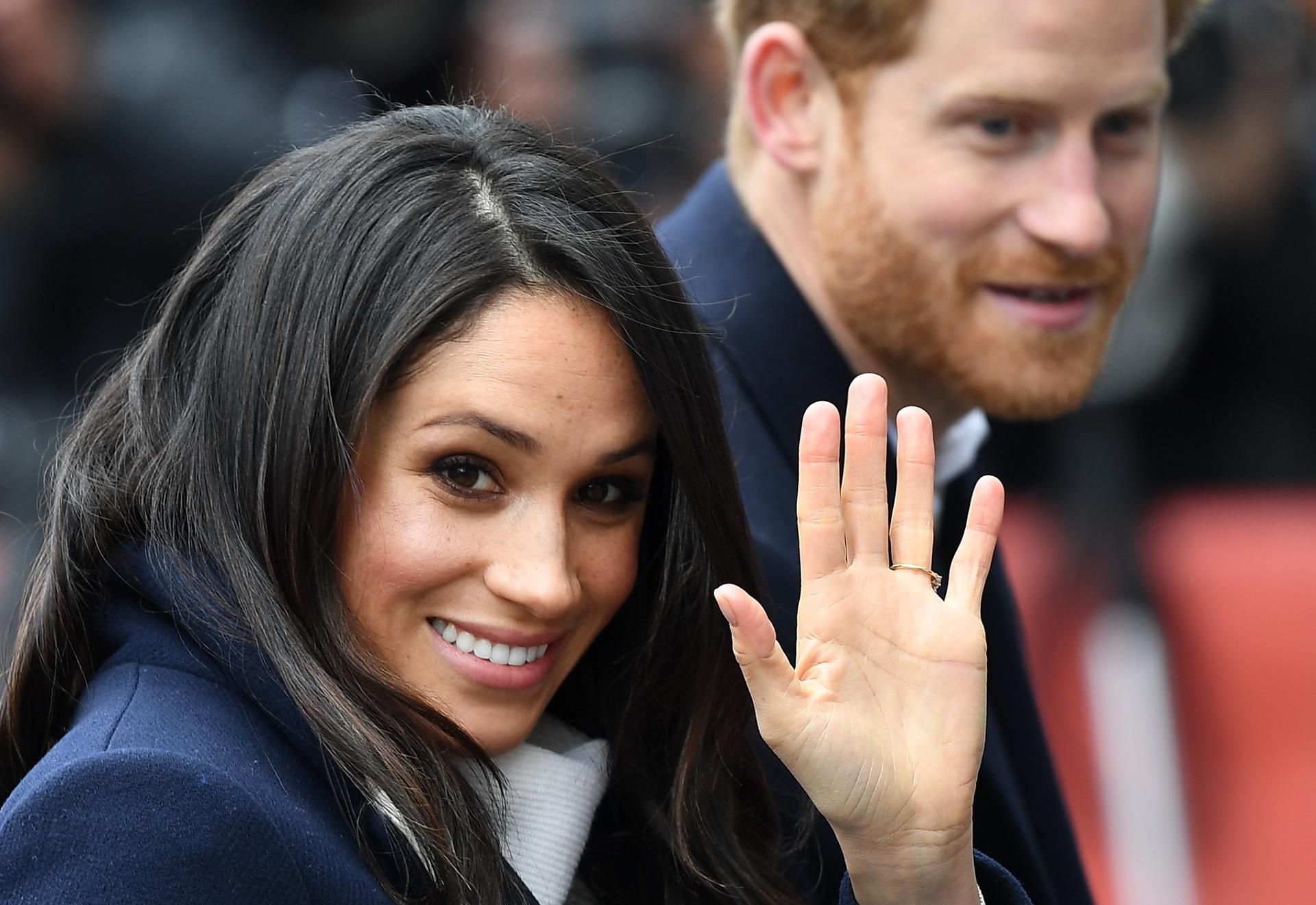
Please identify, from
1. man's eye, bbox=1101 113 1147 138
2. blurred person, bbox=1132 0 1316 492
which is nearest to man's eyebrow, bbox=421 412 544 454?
man's eye, bbox=1101 113 1147 138

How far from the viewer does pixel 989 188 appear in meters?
2.82

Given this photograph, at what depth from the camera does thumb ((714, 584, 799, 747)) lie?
6.43 feet

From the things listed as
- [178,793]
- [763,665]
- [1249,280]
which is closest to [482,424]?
[763,665]

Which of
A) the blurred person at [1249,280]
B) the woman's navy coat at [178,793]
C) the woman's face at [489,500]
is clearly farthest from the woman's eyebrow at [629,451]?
the blurred person at [1249,280]

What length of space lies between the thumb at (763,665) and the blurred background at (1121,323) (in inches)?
93.6

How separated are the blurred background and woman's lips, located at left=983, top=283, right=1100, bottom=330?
1.49 meters

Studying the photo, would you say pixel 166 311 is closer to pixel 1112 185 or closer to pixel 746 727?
pixel 746 727

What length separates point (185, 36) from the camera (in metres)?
5.24

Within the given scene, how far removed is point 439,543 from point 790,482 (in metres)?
0.71

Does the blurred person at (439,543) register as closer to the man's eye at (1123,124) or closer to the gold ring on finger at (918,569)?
the gold ring on finger at (918,569)

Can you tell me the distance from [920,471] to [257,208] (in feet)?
2.86

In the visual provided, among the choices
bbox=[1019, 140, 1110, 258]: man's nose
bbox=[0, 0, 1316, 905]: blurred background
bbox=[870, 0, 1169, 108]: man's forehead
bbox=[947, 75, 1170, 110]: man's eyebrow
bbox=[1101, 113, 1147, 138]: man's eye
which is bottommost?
bbox=[0, 0, 1316, 905]: blurred background

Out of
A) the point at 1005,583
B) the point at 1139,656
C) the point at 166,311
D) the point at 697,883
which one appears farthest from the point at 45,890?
the point at 1139,656

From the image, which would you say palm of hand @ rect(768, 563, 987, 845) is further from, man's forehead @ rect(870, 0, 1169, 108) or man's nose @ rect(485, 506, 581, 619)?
man's forehead @ rect(870, 0, 1169, 108)
